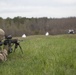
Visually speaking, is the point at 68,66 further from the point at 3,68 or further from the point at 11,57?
the point at 11,57

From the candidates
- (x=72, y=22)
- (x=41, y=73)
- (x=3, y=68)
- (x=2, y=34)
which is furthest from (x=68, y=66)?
(x=72, y=22)

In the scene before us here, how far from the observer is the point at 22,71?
5.55m

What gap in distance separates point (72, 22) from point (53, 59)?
6563cm

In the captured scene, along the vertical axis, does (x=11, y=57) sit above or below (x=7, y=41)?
Result: below

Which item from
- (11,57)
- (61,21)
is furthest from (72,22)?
(11,57)

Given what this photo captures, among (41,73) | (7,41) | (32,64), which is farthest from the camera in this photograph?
(7,41)

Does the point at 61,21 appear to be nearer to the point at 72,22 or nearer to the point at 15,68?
the point at 72,22

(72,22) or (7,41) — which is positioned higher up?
(7,41)

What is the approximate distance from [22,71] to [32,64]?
805 millimetres

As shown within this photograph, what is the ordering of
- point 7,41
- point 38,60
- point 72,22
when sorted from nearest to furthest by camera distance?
point 38,60
point 7,41
point 72,22

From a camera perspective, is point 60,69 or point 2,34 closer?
point 60,69

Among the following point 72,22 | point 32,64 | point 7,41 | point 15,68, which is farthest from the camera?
point 72,22

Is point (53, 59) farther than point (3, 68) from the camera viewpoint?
Yes

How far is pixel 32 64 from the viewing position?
632 cm
